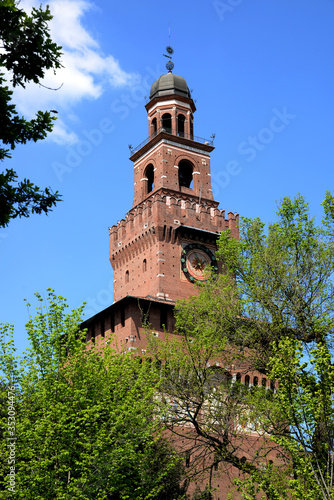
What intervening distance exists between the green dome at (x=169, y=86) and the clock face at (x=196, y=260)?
14.6 m

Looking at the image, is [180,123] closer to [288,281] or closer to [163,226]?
[163,226]

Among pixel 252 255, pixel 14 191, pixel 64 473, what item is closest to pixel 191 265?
pixel 252 255

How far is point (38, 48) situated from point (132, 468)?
755 inches

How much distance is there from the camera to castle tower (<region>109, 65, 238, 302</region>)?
44.6m

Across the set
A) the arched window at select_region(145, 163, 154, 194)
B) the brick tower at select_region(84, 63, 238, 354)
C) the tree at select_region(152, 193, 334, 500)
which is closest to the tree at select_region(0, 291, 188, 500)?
the tree at select_region(152, 193, 334, 500)

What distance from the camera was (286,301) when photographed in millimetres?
26688

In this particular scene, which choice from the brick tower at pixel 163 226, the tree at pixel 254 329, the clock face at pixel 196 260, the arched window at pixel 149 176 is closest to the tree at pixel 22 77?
the tree at pixel 254 329

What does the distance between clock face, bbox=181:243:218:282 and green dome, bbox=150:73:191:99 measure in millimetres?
14581

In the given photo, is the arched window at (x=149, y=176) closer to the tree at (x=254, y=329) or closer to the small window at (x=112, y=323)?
the small window at (x=112, y=323)

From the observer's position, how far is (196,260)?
45.5 m

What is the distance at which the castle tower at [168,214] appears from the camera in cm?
4459

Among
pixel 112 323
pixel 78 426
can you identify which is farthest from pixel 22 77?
pixel 112 323

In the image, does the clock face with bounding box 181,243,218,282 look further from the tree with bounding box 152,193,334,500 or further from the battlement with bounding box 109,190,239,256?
the tree with bounding box 152,193,334,500

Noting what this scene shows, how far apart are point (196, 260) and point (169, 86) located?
53.8 ft
